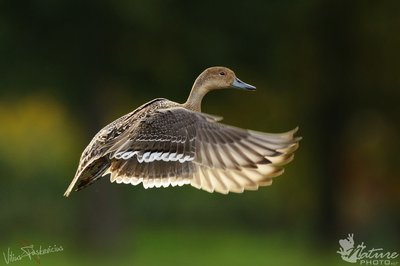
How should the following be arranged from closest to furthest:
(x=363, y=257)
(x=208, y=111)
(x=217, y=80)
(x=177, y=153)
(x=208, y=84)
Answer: (x=177, y=153), (x=208, y=84), (x=217, y=80), (x=363, y=257), (x=208, y=111)

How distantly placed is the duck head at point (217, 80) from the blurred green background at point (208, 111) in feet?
36.8

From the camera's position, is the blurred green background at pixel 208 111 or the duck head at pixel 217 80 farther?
the blurred green background at pixel 208 111

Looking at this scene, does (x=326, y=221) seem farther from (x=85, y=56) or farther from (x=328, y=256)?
(x=85, y=56)

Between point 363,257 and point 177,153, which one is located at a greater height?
point 177,153

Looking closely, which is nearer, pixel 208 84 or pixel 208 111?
pixel 208 84

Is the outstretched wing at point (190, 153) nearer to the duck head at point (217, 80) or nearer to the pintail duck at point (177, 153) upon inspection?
the pintail duck at point (177, 153)

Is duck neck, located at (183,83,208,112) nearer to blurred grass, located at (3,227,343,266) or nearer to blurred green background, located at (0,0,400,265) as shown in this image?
blurred green background, located at (0,0,400,265)

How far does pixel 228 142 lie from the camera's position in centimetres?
909

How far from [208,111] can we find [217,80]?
16.5 metres

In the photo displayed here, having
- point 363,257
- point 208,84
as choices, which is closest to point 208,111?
point 363,257

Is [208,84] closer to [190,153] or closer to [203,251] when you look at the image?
[190,153]

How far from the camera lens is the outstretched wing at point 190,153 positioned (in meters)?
8.80

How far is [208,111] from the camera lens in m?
26.2

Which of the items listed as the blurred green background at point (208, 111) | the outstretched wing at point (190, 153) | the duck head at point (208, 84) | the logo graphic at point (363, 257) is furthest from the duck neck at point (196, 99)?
the blurred green background at point (208, 111)
